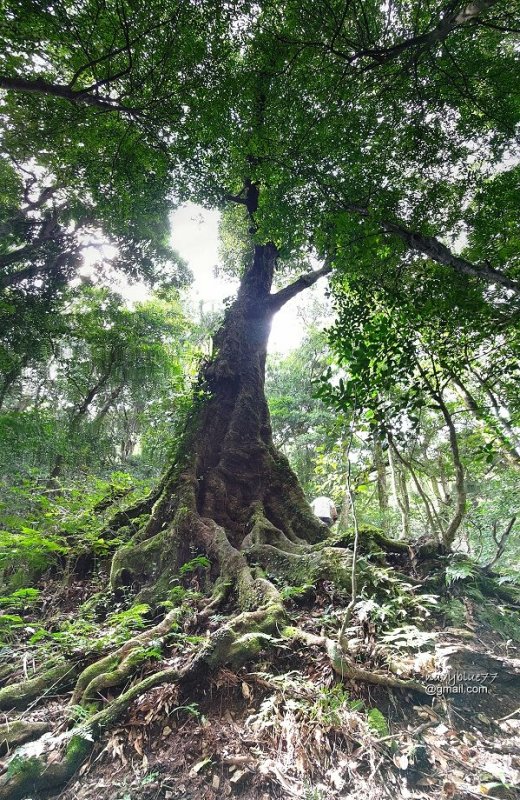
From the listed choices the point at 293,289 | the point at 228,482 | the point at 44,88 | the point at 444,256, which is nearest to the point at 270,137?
the point at 44,88

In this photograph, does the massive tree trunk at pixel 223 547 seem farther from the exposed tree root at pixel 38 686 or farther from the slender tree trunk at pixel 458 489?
the slender tree trunk at pixel 458 489

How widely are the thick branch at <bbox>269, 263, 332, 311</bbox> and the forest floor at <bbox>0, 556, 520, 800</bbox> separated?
20.6 ft

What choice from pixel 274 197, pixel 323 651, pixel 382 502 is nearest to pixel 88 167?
pixel 274 197

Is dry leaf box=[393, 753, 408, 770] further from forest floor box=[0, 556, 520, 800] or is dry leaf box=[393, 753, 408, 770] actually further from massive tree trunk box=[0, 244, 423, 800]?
massive tree trunk box=[0, 244, 423, 800]

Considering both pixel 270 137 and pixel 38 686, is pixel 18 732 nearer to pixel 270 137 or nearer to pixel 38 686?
pixel 38 686

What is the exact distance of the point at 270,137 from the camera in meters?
4.82

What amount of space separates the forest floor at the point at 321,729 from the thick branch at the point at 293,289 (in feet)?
20.6

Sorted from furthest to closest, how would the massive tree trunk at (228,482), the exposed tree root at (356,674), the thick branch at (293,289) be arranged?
the thick branch at (293,289) → the massive tree trunk at (228,482) → the exposed tree root at (356,674)

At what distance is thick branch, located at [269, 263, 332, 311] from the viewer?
784 centimetres

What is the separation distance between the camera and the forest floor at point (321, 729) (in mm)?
1973

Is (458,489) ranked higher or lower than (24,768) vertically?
higher

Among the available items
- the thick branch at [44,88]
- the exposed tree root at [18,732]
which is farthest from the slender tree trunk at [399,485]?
the thick branch at [44,88]

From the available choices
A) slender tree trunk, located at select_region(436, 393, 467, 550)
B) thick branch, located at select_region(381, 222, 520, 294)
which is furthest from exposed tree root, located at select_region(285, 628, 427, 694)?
thick branch, located at select_region(381, 222, 520, 294)

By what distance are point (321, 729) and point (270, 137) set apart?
6.13 metres
